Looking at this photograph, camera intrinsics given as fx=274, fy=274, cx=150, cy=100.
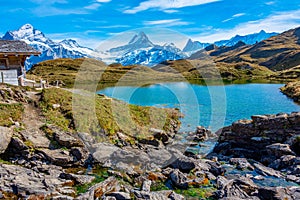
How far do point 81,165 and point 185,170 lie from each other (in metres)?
8.97

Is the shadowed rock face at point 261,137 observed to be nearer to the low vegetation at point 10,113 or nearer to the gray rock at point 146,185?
the gray rock at point 146,185

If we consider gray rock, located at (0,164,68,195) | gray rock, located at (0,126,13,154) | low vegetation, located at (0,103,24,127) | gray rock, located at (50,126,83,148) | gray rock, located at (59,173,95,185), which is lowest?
gray rock, located at (59,173,95,185)

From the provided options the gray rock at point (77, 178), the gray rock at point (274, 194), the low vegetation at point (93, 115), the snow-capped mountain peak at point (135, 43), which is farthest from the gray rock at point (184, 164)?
the snow-capped mountain peak at point (135, 43)

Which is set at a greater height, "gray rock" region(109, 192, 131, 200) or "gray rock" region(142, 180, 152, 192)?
"gray rock" region(109, 192, 131, 200)

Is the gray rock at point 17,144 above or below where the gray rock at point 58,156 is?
above

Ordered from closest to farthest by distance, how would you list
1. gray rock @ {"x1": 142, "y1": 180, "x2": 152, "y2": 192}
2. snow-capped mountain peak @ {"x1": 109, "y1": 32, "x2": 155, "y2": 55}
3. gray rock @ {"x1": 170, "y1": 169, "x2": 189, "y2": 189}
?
gray rock @ {"x1": 142, "y1": 180, "x2": 152, "y2": 192}
gray rock @ {"x1": 170, "y1": 169, "x2": 189, "y2": 189}
snow-capped mountain peak @ {"x1": 109, "y1": 32, "x2": 155, "y2": 55}

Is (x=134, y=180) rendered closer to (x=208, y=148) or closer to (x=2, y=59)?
(x=208, y=148)

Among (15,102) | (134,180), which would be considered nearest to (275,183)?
(134,180)

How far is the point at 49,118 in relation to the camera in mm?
28750

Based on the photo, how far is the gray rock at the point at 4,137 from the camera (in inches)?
882

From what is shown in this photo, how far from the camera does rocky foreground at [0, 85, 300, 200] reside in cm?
1858

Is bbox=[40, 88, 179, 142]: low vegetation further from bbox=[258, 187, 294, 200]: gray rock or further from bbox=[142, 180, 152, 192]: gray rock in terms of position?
bbox=[258, 187, 294, 200]: gray rock

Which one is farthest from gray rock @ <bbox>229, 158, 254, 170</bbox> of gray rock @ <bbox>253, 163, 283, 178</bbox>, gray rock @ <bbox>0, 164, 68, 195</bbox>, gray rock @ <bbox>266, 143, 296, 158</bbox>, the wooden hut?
the wooden hut

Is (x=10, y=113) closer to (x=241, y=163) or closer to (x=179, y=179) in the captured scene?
(x=179, y=179)
